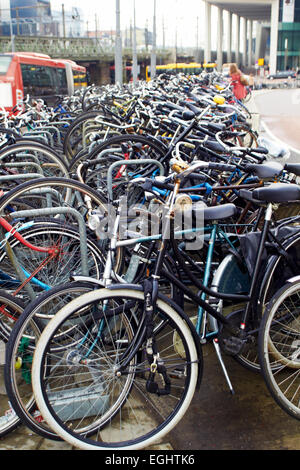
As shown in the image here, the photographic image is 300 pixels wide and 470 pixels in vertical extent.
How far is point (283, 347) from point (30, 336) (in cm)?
143

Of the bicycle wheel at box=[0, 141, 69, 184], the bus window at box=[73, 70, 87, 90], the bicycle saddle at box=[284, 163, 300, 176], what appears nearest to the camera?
the bicycle saddle at box=[284, 163, 300, 176]

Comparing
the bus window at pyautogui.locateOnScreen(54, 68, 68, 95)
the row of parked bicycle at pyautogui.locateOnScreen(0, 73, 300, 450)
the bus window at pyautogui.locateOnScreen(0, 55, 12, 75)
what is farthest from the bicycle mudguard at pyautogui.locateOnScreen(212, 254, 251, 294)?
the bus window at pyautogui.locateOnScreen(54, 68, 68, 95)

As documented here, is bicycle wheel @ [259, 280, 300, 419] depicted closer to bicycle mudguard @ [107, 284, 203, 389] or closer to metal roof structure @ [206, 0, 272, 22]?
bicycle mudguard @ [107, 284, 203, 389]

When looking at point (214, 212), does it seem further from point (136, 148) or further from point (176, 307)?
point (136, 148)

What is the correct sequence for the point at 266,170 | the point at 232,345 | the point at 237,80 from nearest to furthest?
1. the point at 232,345
2. the point at 266,170
3. the point at 237,80

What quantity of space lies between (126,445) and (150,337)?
1.71ft

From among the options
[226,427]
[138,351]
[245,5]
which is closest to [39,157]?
[138,351]

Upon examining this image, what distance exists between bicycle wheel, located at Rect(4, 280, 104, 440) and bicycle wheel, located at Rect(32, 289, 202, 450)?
0.12 meters

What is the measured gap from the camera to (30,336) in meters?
2.67

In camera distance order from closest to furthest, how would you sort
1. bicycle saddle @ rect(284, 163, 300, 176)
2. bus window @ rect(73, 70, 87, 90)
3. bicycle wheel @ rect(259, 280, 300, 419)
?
bicycle wheel @ rect(259, 280, 300, 419) < bicycle saddle @ rect(284, 163, 300, 176) < bus window @ rect(73, 70, 87, 90)

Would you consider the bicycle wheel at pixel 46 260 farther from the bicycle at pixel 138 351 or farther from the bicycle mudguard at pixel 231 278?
the bicycle mudguard at pixel 231 278

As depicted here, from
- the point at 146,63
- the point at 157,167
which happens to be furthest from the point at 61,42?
the point at 157,167

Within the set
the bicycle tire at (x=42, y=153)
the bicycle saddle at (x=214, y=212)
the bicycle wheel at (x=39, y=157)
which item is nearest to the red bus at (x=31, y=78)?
the bicycle wheel at (x=39, y=157)

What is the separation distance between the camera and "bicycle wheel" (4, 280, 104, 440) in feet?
7.82
